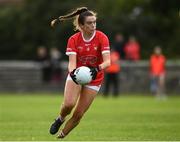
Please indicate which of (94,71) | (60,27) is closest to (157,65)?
(60,27)

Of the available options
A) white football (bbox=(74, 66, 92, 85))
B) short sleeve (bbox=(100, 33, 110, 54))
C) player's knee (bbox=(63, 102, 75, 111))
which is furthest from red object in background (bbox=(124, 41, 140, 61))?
white football (bbox=(74, 66, 92, 85))

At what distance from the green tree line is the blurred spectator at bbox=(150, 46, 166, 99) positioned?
18.9ft

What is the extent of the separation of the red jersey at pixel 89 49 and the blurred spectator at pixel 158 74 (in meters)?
22.0

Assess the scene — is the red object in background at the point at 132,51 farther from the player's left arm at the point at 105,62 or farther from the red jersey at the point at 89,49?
the player's left arm at the point at 105,62

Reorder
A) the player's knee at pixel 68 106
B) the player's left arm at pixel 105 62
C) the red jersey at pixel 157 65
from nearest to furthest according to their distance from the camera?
1. the player's left arm at pixel 105 62
2. the player's knee at pixel 68 106
3. the red jersey at pixel 157 65

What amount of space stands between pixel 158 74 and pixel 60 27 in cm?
820

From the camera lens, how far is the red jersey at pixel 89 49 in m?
14.4

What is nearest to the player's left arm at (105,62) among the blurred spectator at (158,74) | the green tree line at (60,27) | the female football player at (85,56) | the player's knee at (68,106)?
the female football player at (85,56)

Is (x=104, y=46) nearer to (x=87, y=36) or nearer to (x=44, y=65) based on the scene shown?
(x=87, y=36)

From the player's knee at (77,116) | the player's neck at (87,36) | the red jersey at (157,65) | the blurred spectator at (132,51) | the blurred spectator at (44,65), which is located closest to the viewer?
the player's neck at (87,36)

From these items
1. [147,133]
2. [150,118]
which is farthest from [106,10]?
[147,133]

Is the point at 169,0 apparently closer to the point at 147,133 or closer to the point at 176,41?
the point at 176,41

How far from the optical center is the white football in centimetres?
1384

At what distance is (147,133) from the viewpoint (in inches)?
650
